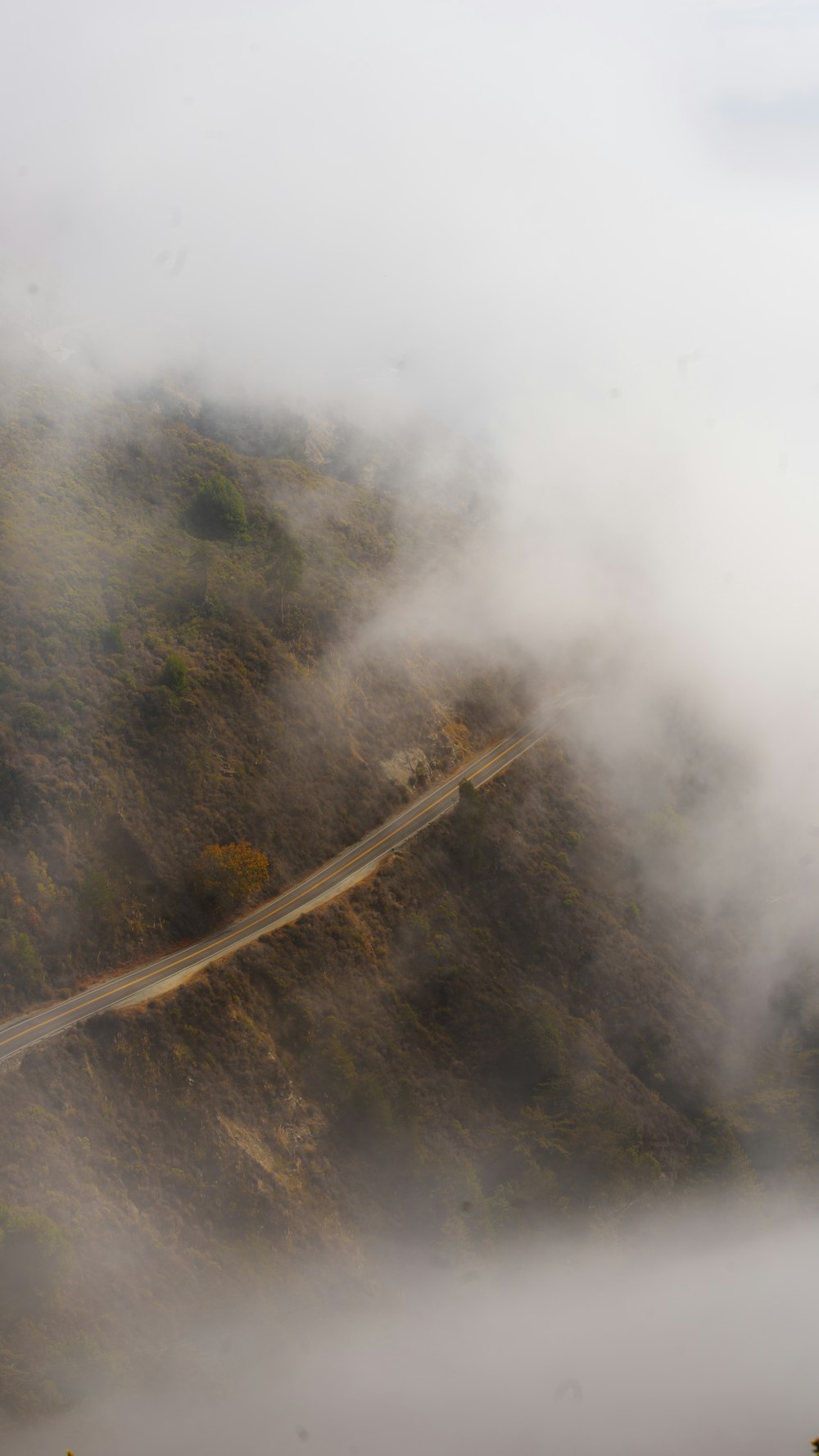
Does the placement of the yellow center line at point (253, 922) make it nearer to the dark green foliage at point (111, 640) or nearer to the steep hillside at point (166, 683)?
the steep hillside at point (166, 683)

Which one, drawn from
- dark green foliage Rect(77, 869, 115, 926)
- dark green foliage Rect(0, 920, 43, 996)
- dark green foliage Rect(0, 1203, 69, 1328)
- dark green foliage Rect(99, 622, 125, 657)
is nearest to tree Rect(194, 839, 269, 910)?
dark green foliage Rect(77, 869, 115, 926)

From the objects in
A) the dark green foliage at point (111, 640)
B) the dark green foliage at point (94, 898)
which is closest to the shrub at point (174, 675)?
the dark green foliage at point (111, 640)

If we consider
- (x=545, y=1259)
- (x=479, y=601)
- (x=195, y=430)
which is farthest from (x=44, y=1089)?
(x=195, y=430)

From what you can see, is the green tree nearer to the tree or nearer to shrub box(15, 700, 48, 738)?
the tree

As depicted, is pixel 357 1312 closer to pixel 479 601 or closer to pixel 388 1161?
pixel 388 1161

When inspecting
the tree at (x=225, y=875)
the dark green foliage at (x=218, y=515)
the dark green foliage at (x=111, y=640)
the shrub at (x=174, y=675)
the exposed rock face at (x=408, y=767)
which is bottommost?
the tree at (x=225, y=875)

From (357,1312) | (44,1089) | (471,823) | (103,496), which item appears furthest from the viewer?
(103,496)
